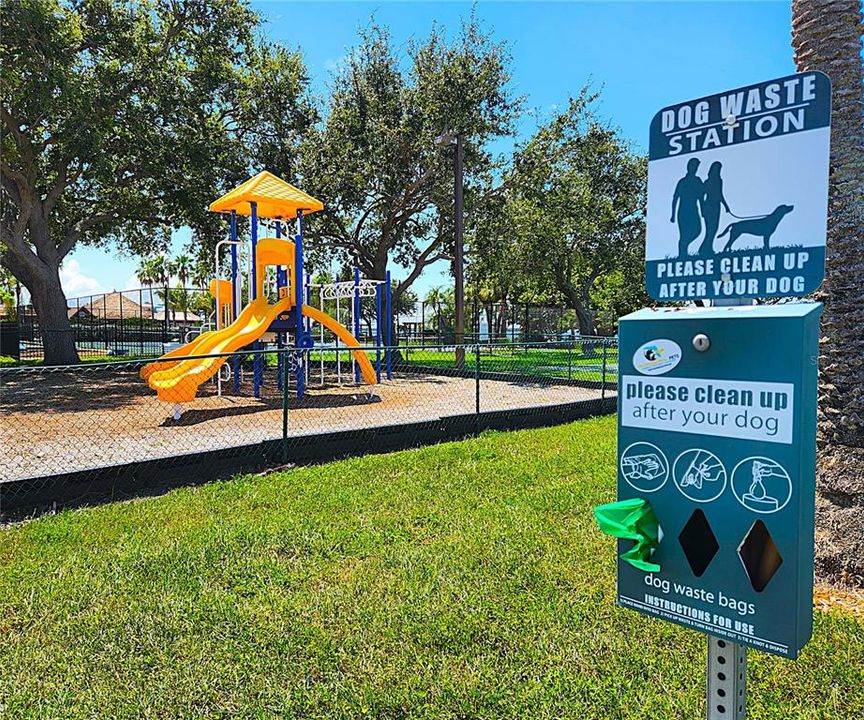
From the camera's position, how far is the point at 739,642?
1.32m

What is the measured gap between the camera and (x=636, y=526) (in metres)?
1.41

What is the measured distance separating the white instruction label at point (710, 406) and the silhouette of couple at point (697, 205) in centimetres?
31

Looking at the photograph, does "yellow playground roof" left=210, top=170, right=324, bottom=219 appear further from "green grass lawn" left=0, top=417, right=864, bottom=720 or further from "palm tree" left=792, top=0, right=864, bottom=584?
"palm tree" left=792, top=0, right=864, bottom=584

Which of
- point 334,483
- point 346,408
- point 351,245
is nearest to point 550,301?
point 351,245

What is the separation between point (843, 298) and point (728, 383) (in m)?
2.38

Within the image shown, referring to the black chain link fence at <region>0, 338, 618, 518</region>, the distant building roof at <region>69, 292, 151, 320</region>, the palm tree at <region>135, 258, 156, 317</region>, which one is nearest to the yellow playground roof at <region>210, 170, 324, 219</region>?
the black chain link fence at <region>0, 338, 618, 518</region>

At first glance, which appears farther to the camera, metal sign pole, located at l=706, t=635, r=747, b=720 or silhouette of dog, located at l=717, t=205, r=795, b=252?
metal sign pole, located at l=706, t=635, r=747, b=720

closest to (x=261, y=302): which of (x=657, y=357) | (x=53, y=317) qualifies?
(x=657, y=357)

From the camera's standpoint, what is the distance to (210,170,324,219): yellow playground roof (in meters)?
10.0

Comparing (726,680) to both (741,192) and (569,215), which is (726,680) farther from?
(569,215)

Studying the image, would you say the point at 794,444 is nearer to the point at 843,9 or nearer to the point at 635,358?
the point at 635,358

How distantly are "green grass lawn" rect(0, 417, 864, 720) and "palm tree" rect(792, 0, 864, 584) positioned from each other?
486 millimetres

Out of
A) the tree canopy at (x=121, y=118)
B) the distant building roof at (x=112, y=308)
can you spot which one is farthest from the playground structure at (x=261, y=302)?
the distant building roof at (x=112, y=308)

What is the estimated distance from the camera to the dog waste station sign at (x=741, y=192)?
4.24 ft
